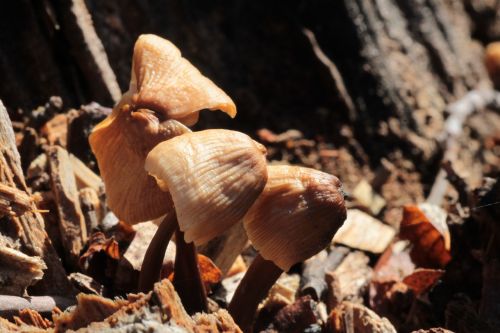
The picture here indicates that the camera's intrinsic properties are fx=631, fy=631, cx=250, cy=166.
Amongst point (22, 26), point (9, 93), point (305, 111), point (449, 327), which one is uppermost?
point (22, 26)

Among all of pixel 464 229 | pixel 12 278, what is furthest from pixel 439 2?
pixel 12 278

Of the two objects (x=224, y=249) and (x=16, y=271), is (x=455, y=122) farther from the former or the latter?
(x=16, y=271)

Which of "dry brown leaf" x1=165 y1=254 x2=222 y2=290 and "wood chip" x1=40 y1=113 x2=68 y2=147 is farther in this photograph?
"wood chip" x1=40 y1=113 x2=68 y2=147

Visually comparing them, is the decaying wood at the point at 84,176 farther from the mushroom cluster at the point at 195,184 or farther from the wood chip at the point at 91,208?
the mushroom cluster at the point at 195,184

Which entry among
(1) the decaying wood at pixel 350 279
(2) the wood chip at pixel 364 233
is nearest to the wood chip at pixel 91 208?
(1) the decaying wood at pixel 350 279

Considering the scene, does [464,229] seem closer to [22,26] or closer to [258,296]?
[258,296]

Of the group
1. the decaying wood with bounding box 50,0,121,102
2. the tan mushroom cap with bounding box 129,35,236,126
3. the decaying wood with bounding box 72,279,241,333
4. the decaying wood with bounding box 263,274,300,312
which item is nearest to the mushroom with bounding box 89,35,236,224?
the tan mushroom cap with bounding box 129,35,236,126

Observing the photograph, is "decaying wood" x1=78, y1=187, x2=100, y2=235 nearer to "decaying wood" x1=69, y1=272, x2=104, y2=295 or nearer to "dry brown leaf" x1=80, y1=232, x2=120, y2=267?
"dry brown leaf" x1=80, y1=232, x2=120, y2=267
